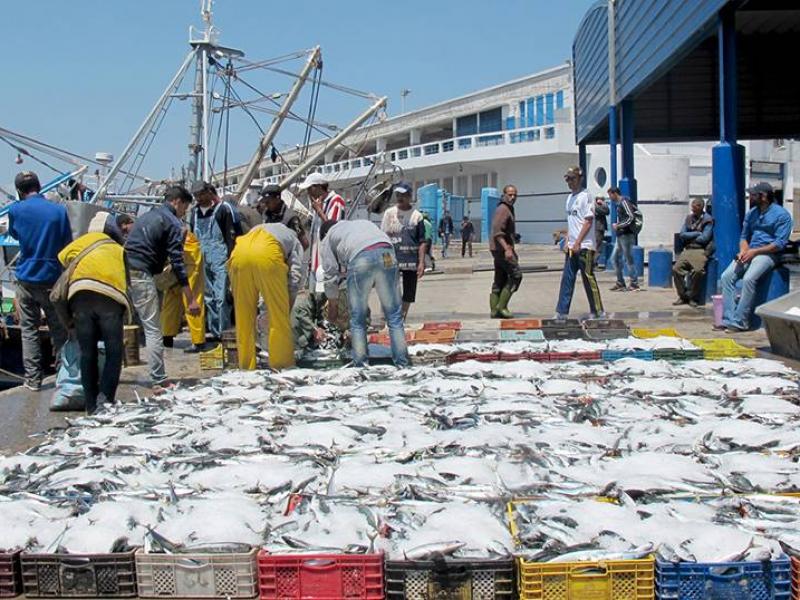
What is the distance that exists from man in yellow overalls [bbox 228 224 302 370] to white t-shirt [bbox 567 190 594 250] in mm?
4053

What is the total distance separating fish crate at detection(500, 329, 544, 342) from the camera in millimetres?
9196

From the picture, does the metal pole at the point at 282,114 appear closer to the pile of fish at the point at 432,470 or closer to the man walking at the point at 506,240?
the man walking at the point at 506,240

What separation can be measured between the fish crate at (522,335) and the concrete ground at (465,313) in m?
1.74

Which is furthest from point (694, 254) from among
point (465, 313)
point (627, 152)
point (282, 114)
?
point (282, 114)

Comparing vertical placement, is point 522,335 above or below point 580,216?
below

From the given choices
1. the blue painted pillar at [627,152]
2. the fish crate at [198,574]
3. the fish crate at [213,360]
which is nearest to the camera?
the fish crate at [198,574]

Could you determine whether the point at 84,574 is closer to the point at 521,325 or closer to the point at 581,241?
the point at 521,325

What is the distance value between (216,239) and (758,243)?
616 cm

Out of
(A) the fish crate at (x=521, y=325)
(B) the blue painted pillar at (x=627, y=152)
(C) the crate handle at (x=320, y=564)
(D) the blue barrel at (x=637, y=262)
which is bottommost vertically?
(C) the crate handle at (x=320, y=564)

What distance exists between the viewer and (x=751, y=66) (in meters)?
21.6

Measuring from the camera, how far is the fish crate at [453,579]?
349 centimetres

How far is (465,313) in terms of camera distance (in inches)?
529

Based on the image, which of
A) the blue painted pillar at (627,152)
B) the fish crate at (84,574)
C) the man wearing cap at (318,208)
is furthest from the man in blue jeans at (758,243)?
the blue painted pillar at (627,152)

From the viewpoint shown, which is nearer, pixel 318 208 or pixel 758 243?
pixel 318 208
